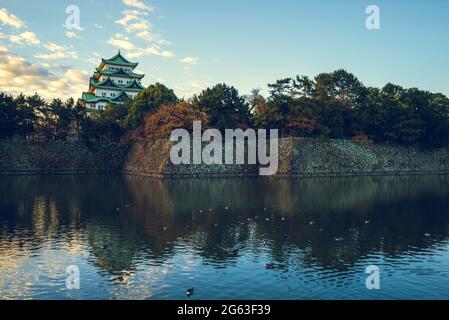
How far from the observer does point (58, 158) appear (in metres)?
77.4

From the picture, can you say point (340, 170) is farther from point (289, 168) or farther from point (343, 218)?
point (343, 218)

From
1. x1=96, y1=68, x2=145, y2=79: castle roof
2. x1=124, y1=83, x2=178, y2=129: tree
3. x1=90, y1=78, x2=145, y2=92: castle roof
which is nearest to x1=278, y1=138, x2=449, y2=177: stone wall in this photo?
x1=124, y1=83, x2=178, y2=129: tree

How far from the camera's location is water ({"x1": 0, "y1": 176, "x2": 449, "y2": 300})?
16547 mm

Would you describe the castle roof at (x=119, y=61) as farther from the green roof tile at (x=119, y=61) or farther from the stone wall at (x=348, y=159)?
the stone wall at (x=348, y=159)

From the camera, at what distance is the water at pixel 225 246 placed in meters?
16.5

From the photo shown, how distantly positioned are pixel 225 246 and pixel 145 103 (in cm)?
5895

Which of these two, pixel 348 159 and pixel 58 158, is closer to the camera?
pixel 348 159

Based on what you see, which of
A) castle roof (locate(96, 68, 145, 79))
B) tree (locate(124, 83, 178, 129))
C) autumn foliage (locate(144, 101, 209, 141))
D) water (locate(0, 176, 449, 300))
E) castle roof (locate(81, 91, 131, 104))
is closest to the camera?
water (locate(0, 176, 449, 300))

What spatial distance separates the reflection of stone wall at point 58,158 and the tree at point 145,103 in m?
7.38

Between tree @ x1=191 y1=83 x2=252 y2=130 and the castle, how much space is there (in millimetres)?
29948

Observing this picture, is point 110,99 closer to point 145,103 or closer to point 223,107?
point 145,103

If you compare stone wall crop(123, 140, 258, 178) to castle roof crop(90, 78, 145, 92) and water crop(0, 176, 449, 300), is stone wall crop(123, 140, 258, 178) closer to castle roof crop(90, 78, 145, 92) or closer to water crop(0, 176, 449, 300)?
water crop(0, 176, 449, 300)

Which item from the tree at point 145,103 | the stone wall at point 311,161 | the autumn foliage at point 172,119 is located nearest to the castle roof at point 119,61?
the tree at point 145,103

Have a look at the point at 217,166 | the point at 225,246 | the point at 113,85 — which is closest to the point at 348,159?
the point at 217,166
